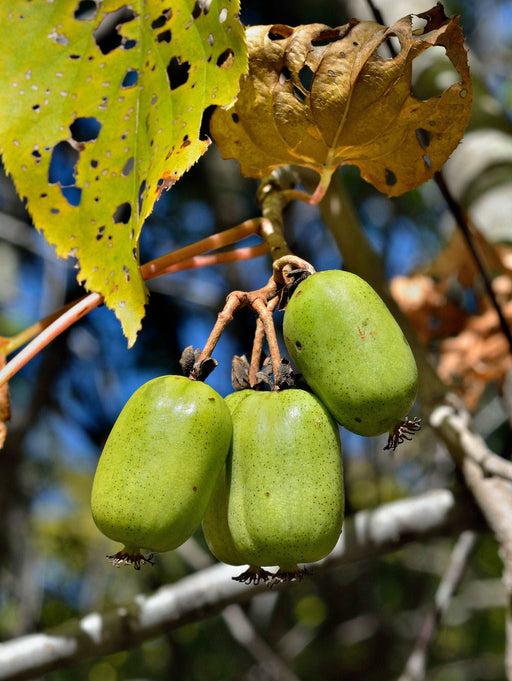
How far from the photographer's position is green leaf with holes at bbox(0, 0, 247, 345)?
981 mm

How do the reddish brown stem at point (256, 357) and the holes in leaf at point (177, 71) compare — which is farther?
the reddish brown stem at point (256, 357)

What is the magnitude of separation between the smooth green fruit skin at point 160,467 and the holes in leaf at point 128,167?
334 millimetres

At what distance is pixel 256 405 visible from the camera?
3.35 feet

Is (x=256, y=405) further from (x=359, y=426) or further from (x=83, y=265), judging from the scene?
(x=83, y=265)

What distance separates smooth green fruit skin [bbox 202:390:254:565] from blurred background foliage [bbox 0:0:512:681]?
1253 millimetres

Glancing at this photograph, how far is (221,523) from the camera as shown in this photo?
1009 mm

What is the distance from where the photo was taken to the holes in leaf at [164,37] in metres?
1.01

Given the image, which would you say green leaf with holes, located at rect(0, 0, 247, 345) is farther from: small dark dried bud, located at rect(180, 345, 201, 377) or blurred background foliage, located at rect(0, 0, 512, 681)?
blurred background foliage, located at rect(0, 0, 512, 681)

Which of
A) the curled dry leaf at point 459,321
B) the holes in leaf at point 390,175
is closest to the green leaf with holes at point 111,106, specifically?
the holes in leaf at point 390,175

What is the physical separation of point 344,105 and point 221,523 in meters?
0.71

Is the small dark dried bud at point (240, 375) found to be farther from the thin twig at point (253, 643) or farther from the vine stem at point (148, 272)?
the thin twig at point (253, 643)

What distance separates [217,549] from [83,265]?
49 cm

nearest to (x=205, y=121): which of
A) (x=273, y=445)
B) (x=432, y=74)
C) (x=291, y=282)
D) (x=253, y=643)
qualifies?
(x=291, y=282)

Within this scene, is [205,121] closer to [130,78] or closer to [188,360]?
[130,78]
